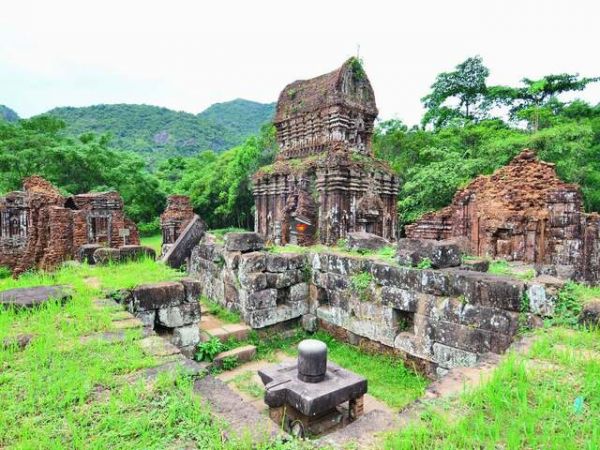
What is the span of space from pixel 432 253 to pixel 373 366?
1.79 meters

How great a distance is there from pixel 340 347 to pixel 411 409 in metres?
3.49

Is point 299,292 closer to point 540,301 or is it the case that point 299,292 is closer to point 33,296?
point 540,301

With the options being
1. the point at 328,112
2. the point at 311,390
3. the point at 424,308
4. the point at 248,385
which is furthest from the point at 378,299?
the point at 328,112

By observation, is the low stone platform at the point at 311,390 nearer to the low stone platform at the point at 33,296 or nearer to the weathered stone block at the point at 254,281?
the weathered stone block at the point at 254,281

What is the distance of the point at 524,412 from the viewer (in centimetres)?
212

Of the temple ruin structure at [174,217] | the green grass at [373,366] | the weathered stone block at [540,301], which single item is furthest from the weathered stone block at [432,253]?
the temple ruin structure at [174,217]

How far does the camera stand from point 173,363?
269 centimetres

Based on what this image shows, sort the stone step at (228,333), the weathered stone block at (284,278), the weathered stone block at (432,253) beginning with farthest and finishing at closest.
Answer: the weathered stone block at (284,278), the stone step at (228,333), the weathered stone block at (432,253)

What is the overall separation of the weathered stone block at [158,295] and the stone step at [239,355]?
1.03m

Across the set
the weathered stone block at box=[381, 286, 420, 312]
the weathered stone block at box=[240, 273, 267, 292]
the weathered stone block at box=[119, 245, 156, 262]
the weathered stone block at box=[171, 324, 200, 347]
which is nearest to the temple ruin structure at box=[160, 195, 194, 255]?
the weathered stone block at box=[119, 245, 156, 262]

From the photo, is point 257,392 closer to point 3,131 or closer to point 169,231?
point 169,231

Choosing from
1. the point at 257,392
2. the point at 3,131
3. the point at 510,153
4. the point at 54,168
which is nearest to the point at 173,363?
the point at 257,392

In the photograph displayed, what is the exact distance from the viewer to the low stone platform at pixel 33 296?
3.67 meters

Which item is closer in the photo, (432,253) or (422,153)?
(432,253)
